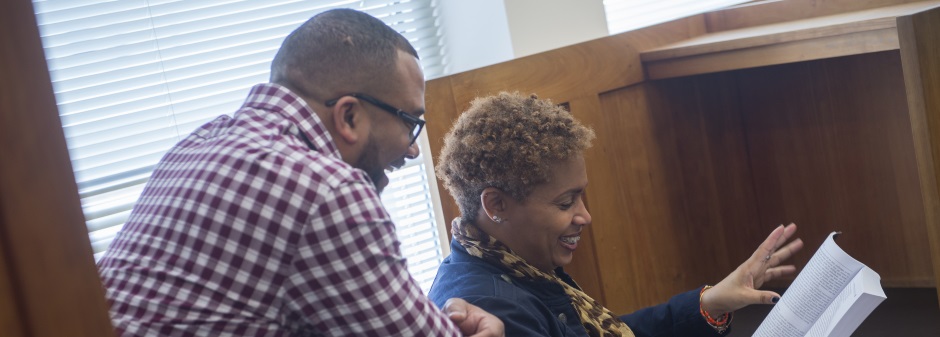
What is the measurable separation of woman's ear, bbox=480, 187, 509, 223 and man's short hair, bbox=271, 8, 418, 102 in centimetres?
40

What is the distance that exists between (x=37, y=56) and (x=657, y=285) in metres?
2.31

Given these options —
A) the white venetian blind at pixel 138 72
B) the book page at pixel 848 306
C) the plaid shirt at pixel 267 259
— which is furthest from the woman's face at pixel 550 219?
the white venetian blind at pixel 138 72

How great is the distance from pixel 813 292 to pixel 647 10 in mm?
1824

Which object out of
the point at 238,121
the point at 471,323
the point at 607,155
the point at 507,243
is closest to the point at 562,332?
the point at 507,243

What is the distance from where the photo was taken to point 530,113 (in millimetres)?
1650

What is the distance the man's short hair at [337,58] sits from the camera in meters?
1.26

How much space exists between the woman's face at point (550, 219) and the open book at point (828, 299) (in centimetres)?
36

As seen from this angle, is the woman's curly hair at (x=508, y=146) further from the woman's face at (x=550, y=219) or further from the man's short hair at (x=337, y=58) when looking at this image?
the man's short hair at (x=337, y=58)

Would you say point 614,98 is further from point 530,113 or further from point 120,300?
point 120,300

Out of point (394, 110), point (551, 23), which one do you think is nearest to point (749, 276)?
point (394, 110)

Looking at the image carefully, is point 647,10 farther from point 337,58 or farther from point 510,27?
point 337,58

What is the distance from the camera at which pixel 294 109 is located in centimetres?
120

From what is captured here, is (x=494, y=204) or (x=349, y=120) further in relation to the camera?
(x=494, y=204)

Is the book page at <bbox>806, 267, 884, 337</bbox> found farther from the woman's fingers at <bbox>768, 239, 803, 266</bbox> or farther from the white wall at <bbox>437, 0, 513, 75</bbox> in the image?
the white wall at <bbox>437, 0, 513, 75</bbox>
